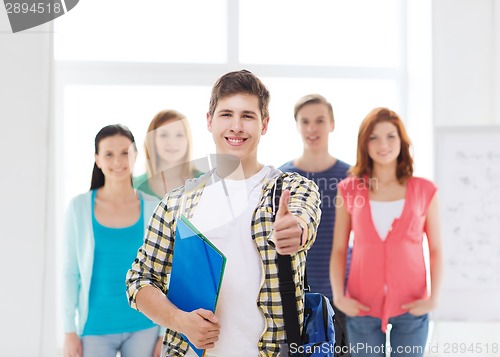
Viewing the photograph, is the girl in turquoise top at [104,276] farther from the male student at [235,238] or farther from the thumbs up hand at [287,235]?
the thumbs up hand at [287,235]

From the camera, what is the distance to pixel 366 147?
8.34 ft

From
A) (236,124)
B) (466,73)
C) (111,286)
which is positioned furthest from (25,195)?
(466,73)

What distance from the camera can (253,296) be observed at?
1349mm

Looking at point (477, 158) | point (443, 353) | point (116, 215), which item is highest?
point (477, 158)

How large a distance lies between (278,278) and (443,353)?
6.40ft

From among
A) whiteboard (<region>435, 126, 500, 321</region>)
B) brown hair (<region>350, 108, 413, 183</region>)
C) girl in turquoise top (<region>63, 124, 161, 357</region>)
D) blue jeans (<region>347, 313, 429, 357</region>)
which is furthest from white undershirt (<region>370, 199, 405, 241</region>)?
girl in turquoise top (<region>63, 124, 161, 357</region>)

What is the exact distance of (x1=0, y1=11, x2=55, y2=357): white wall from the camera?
108 inches

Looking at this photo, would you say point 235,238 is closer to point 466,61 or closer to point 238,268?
point 238,268

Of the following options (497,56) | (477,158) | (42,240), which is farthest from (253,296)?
(497,56)

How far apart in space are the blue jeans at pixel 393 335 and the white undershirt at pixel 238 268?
1.17 m

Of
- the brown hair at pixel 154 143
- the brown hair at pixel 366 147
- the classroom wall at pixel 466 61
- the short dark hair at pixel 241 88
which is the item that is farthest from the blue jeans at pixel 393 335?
the short dark hair at pixel 241 88

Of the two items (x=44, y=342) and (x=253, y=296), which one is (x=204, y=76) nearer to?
(x=44, y=342)

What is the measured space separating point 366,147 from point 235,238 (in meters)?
1.31

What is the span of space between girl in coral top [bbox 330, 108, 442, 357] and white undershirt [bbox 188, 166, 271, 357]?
1.15 meters
